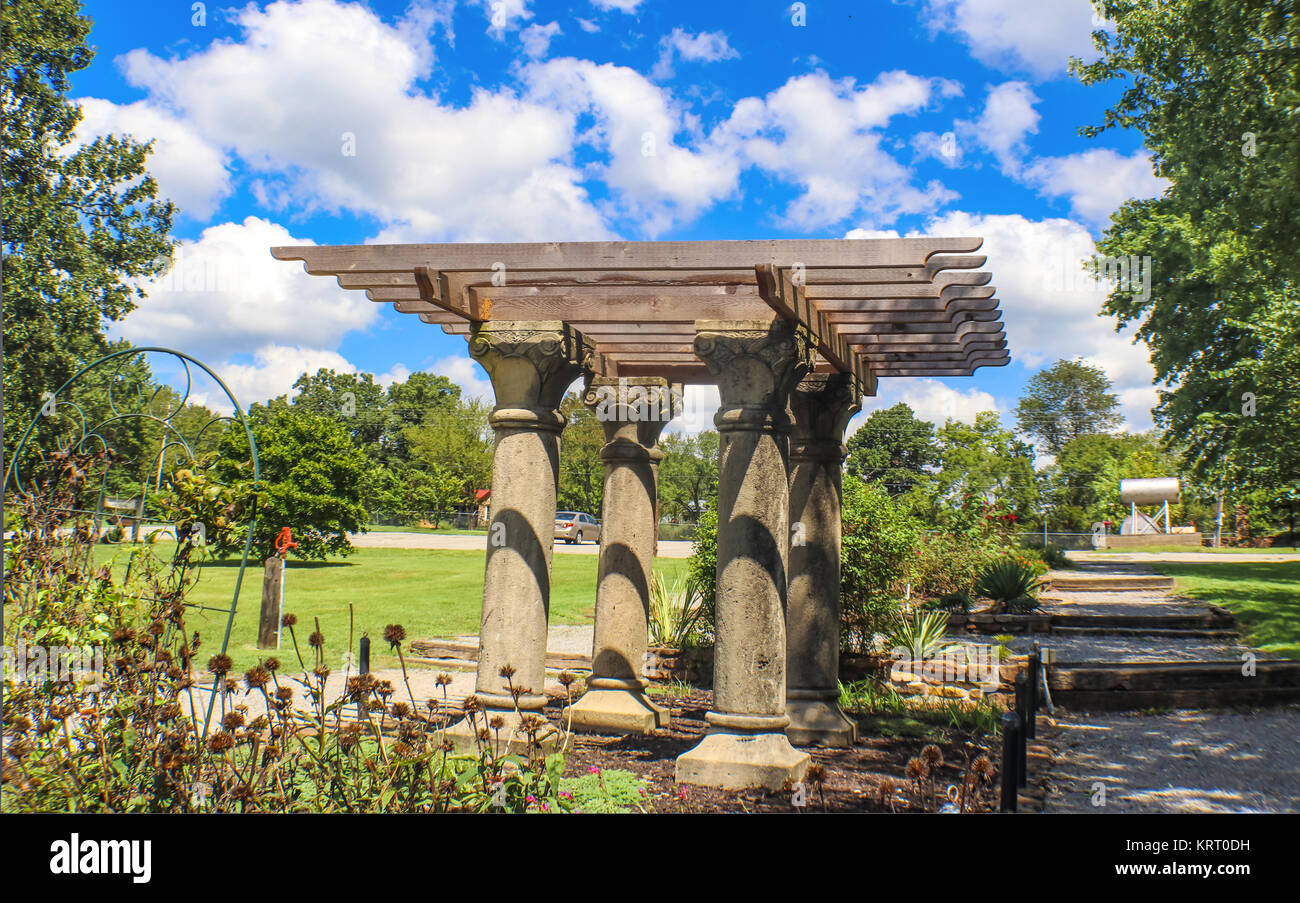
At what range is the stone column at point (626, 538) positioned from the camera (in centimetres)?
767

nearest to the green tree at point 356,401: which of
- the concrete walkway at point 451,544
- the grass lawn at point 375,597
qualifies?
the concrete walkway at point 451,544

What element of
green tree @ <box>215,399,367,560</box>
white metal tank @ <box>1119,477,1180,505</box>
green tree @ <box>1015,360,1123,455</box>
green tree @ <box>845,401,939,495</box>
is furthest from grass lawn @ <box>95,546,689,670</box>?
green tree @ <box>1015,360,1123,455</box>

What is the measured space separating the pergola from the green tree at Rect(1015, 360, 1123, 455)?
80.7 meters

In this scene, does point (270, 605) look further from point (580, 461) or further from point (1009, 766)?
point (580, 461)

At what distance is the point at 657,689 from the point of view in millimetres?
10078

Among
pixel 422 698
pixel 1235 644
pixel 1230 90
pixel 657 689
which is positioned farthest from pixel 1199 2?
pixel 422 698

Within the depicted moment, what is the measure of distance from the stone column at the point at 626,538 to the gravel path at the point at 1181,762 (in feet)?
11.2

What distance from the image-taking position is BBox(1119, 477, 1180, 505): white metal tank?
4038 centimetres

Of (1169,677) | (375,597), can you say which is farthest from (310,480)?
(1169,677)

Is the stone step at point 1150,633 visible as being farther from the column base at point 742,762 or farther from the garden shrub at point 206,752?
the garden shrub at point 206,752

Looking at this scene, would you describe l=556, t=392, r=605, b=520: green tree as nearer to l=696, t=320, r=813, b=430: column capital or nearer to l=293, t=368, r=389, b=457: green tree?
l=293, t=368, r=389, b=457: green tree

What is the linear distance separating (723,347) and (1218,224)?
11047 mm

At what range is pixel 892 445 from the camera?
64.5 metres

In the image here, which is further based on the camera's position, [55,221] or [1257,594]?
[55,221]
